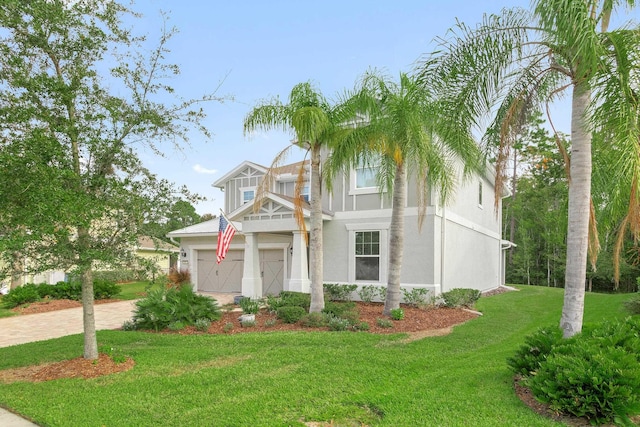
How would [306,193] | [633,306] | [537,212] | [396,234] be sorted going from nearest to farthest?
[633,306], [396,234], [306,193], [537,212]

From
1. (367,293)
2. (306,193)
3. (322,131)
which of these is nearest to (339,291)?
(367,293)

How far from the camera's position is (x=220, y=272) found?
64.8 feet

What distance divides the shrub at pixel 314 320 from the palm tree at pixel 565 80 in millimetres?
5183

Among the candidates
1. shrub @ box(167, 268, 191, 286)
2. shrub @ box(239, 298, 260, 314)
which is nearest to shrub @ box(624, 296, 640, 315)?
shrub @ box(239, 298, 260, 314)

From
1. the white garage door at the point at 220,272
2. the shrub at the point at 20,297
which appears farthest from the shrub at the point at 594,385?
the shrub at the point at 20,297

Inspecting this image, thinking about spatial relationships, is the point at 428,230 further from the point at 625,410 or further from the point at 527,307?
the point at 625,410

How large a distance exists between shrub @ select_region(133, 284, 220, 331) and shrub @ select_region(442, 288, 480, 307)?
7009mm

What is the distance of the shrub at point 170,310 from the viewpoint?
10359 millimetres

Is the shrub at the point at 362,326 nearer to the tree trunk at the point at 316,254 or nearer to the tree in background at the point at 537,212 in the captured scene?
the tree trunk at the point at 316,254

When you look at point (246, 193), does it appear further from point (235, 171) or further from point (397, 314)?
point (397, 314)

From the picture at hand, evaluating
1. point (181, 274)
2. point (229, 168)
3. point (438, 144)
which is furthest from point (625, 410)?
point (229, 168)

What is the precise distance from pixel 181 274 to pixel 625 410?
1739cm

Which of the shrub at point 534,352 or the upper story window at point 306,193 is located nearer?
the shrub at point 534,352

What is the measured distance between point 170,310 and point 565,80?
33.2ft
